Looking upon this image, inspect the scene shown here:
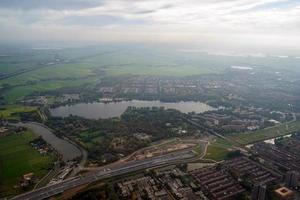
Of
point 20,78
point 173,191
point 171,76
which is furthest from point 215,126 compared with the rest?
point 20,78

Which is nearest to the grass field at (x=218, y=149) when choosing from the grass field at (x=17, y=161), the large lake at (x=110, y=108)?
the large lake at (x=110, y=108)

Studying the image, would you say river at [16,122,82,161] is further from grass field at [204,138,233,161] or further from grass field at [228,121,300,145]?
grass field at [228,121,300,145]

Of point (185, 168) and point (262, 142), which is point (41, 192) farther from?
point (262, 142)

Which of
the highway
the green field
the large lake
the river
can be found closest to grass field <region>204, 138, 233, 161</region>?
the highway

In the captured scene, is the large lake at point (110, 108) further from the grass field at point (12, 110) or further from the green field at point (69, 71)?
the green field at point (69, 71)

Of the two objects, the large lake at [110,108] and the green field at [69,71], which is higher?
the green field at [69,71]

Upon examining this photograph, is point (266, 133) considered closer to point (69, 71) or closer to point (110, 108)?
point (110, 108)
